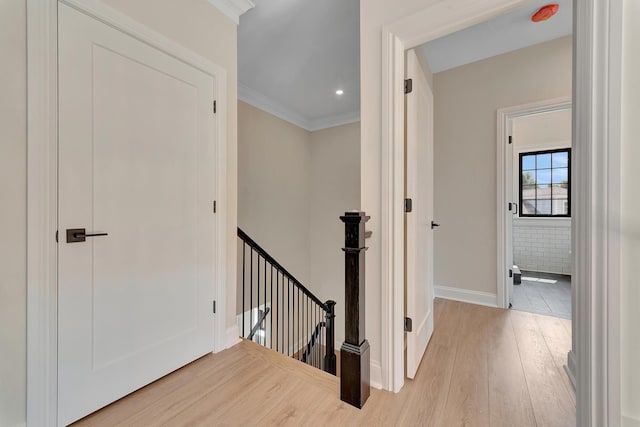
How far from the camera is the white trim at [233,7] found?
A: 2006mm

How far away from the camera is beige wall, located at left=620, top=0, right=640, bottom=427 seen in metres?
0.84

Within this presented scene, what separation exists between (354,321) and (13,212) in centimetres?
166

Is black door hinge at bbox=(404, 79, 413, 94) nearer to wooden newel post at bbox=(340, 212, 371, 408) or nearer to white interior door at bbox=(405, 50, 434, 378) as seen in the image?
white interior door at bbox=(405, 50, 434, 378)

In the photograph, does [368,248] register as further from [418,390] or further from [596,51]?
[596,51]

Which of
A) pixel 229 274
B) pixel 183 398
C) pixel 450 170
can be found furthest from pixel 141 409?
pixel 450 170

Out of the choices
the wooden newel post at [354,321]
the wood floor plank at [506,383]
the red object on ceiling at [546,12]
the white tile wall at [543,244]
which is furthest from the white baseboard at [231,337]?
the white tile wall at [543,244]

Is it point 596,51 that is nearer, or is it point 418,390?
point 596,51

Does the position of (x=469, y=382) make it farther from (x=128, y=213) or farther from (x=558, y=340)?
(x=128, y=213)

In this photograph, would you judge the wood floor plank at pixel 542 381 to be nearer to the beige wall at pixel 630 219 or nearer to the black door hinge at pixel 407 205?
the beige wall at pixel 630 219

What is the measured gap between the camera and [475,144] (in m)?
2.89

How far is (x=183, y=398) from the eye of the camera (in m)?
1.51

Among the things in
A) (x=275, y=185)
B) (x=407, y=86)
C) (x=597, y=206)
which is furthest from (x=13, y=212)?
(x=275, y=185)

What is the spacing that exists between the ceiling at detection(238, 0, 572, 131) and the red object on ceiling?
0.04 metres

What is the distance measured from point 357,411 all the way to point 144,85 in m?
2.18
